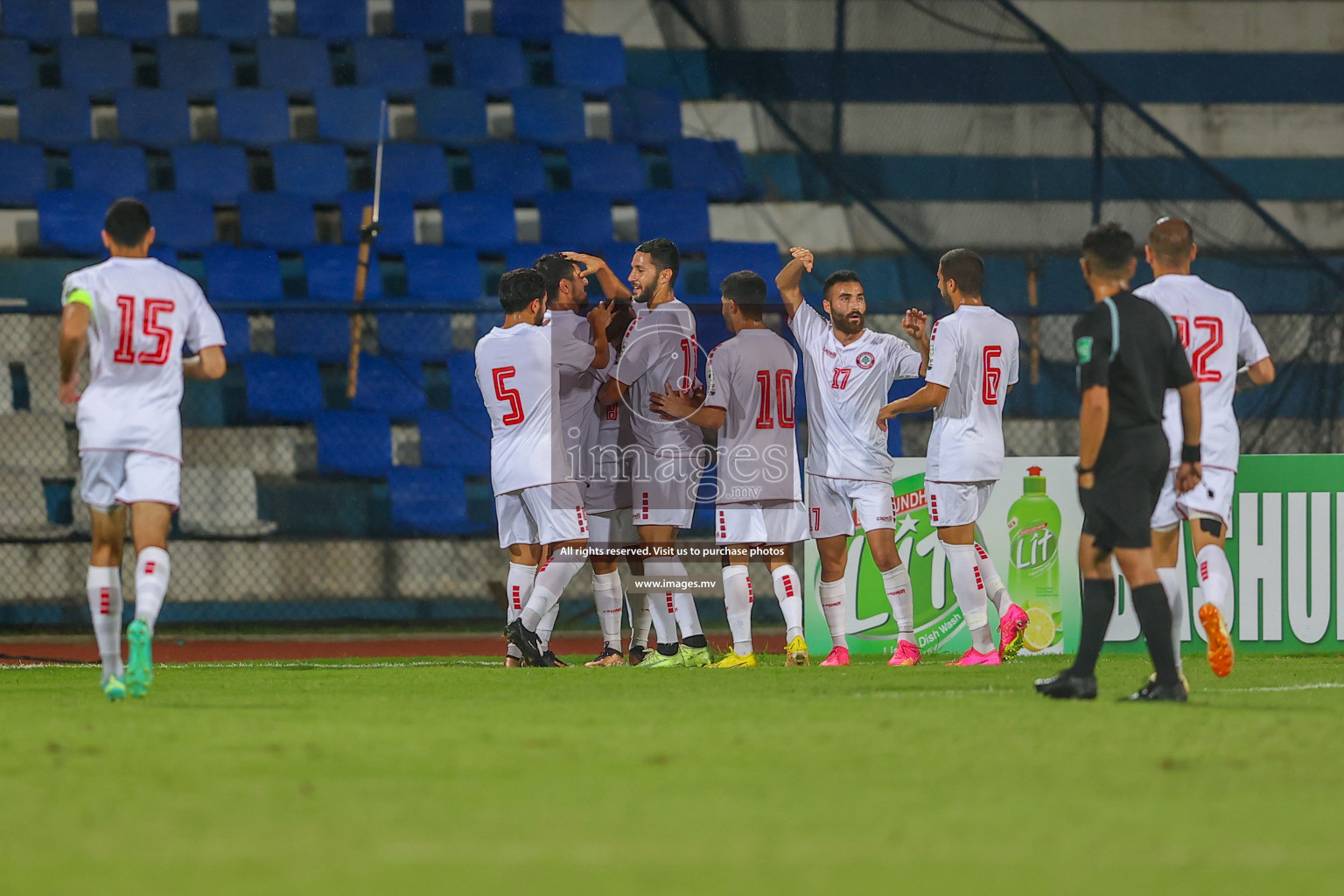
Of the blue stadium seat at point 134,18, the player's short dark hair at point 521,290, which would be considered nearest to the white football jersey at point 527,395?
the player's short dark hair at point 521,290

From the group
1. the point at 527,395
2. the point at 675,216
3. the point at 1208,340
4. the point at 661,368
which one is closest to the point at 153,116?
the point at 675,216

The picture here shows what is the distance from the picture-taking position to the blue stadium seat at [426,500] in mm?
12320

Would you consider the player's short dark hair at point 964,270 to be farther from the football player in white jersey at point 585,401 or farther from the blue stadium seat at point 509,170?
the blue stadium seat at point 509,170

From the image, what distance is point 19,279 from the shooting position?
13.3 m

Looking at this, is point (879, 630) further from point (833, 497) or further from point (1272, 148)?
point (1272, 148)

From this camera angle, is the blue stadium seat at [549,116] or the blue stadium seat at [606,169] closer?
the blue stadium seat at [606,169]

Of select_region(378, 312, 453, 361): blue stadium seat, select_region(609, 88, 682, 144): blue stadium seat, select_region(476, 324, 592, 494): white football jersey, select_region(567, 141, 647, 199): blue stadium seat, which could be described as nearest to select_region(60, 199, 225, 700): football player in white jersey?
select_region(476, 324, 592, 494): white football jersey

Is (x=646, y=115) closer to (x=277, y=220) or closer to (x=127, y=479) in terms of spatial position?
(x=277, y=220)

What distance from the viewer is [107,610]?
6.44 m

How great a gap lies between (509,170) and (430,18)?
7.16 ft

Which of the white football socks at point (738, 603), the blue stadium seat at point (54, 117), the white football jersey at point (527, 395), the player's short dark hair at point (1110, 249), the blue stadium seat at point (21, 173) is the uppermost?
the blue stadium seat at point (54, 117)

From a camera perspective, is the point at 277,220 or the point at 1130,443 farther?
the point at 277,220

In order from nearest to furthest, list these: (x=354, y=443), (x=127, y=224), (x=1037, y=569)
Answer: (x=127, y=224), (x=1037, y=569), (x=354, y=443)

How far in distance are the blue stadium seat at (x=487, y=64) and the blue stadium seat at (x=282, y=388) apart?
394 centimetres
